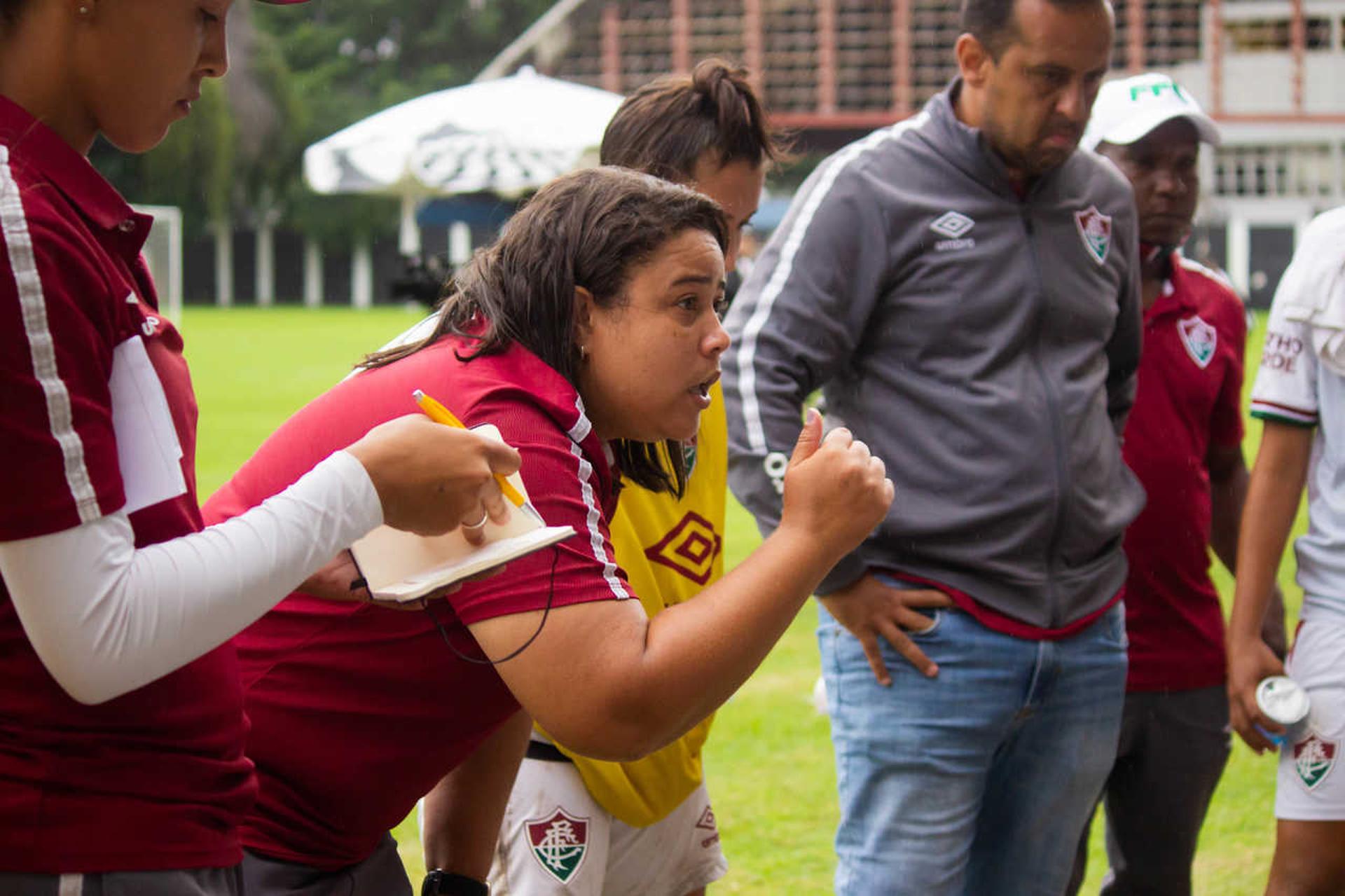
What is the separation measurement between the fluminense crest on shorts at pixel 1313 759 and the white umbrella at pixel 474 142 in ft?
36.7

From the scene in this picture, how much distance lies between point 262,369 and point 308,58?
46.1m

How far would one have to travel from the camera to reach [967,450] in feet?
10.5

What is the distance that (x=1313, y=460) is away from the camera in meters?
3.55

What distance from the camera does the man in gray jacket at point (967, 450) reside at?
125 inches

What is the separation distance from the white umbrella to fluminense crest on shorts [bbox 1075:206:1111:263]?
35.3 feet

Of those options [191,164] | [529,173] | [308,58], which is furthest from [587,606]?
[308,58]

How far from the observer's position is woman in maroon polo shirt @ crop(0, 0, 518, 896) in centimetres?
145

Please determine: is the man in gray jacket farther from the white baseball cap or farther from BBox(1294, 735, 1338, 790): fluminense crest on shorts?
the white baseball cap

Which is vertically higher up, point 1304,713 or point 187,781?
point 187,781

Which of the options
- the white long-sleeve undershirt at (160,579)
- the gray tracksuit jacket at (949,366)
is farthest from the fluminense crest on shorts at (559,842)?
the white long-sleeve undershirt at (160,579)

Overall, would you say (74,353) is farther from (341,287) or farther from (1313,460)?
(341,287)

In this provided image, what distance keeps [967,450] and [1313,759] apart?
1028 mm

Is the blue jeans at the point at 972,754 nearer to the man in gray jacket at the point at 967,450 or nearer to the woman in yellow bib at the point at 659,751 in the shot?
the man in gray jacket at the point at 967,450

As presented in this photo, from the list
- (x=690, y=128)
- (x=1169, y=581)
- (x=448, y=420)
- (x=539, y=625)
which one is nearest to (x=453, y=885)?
(x=539, y=625)
